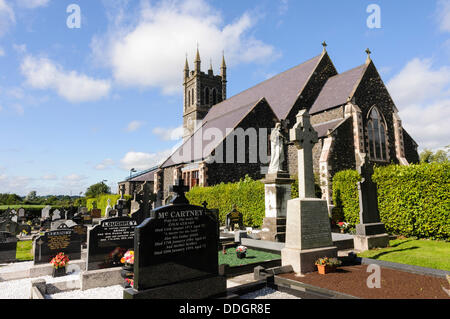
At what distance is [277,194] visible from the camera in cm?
1066

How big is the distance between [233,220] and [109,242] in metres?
8.49

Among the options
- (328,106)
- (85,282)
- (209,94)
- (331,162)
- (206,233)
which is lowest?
(85,282)

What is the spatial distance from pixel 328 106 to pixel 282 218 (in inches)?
610

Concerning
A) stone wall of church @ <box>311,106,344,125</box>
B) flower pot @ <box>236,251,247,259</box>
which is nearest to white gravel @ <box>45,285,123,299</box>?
flower pot @ <box>236,251,247,259</box>

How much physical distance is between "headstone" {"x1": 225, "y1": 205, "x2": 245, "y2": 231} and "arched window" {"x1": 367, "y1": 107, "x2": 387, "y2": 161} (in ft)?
43.6

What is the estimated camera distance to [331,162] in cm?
1822

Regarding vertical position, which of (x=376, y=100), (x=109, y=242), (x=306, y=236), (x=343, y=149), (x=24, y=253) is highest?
(x=376, y=100)

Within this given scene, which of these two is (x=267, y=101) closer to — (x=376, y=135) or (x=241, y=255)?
(x=376, y=135)

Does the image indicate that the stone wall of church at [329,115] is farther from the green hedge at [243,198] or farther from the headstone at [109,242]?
the headstone at [109,242]

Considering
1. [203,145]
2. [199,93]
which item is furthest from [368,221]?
[199,93]

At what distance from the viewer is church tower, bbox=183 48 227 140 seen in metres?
43.1

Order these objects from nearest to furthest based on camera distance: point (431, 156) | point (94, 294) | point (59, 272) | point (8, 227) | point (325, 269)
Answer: point (94, 294) < point (325, 269) < point (59, 272) < point (8, 227) < point (431, 156)
